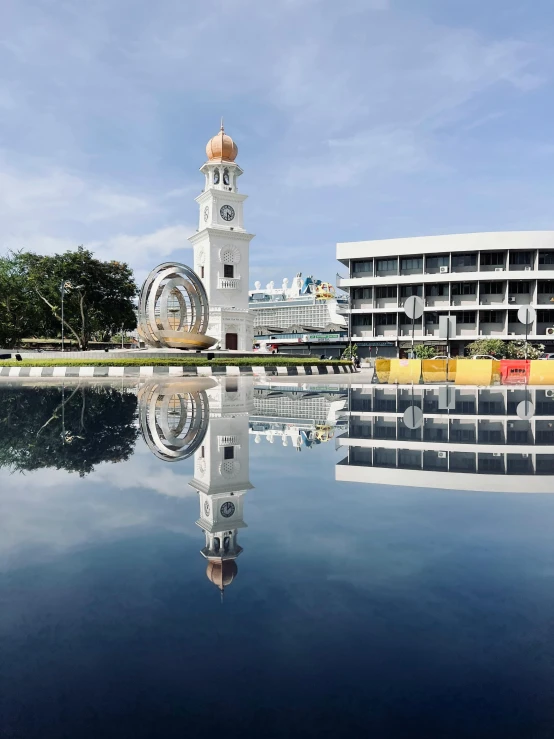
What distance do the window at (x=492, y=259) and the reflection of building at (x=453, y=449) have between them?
5259 centimetres

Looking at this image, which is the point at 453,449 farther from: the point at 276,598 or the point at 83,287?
the point at 83,287

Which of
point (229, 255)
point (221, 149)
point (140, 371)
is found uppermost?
point (221, 149)

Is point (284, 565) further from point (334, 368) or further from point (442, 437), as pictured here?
point (334, 368)

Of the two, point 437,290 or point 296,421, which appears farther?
point 437,290

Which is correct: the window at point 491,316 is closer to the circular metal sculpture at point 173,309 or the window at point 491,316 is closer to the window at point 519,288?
the window at point 519,288

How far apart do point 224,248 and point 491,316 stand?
29555 mm

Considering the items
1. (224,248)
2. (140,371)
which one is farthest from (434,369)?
(224,248)

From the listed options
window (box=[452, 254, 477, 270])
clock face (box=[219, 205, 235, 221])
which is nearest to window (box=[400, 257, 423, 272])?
window (box=[452, 254, 477, 270])

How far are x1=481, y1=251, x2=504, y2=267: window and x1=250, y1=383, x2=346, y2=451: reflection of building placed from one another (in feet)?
169

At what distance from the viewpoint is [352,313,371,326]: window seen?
64.2 m

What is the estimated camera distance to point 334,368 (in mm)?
36938

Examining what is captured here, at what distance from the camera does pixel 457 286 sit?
59.9 meters

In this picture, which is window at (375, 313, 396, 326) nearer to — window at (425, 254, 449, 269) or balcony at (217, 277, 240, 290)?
window at (425, 254, 449, 269)

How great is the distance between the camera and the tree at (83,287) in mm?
50125
